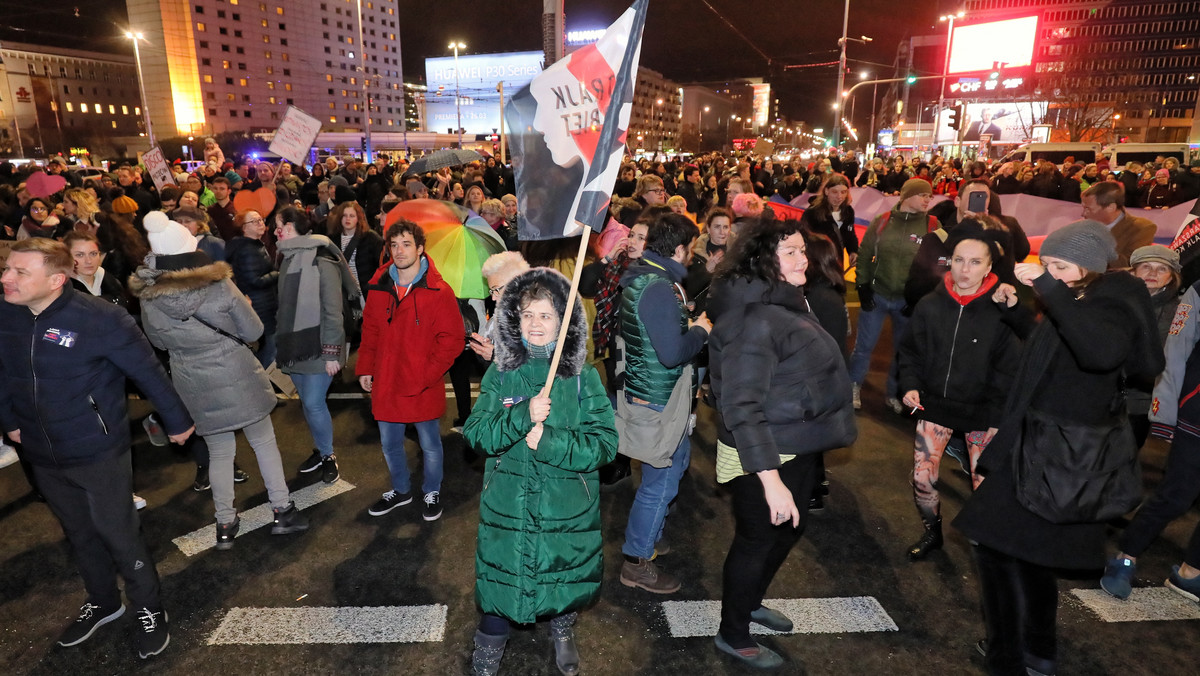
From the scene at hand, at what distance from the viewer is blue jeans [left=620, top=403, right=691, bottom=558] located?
12.6 ft

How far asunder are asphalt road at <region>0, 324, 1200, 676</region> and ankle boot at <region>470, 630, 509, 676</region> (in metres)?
0.29

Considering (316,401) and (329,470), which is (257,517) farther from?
(316,401)

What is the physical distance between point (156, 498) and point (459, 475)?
223 centimetres

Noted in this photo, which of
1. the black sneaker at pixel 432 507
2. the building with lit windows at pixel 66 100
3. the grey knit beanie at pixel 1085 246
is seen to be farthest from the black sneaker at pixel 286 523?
the building with lit windows at pixel 66 100

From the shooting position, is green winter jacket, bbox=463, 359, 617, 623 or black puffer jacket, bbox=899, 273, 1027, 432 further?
black puffer jacket, bbox=899, 273, 1027, 432

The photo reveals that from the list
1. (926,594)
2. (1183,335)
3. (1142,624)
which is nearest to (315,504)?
(926,594)

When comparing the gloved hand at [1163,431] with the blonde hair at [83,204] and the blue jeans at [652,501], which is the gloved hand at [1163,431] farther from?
the blonde hair at [83,204]

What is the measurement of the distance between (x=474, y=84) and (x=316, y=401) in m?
97.6

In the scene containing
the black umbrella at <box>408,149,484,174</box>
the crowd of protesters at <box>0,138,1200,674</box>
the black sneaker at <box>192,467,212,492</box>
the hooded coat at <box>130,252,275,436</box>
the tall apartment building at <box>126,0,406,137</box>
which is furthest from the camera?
the tall apartment building at <box>126,0,406,137</box>

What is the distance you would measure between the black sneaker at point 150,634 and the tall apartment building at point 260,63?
3525 inches

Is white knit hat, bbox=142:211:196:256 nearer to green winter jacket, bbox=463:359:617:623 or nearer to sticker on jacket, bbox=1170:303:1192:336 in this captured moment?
green winter jacket, bbox=463:359:617:623

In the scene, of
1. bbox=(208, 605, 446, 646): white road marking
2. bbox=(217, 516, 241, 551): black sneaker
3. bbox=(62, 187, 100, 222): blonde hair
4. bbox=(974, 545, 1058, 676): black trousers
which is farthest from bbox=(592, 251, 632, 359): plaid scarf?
bbox=(62, 187, 100, 222): blonde hair

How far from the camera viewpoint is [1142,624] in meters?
3.66

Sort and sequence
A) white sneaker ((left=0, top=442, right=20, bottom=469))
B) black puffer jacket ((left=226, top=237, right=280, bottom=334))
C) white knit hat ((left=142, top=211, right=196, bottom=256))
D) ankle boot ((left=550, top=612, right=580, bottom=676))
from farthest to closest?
1. black puffer jacket ((left=226, top=237, right=280, bottom=334))
2. white sneaker ((left=0, top=442, right=20, bottom=469))
3. white knit hat ((left=142, top=211, right=196, bottom=256))
4. ankle boot ((left=550, top=612, right=580, bottom=676))
